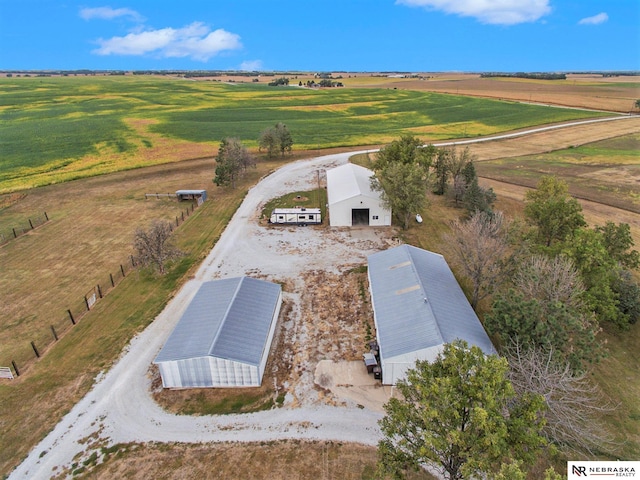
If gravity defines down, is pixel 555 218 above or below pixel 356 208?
above

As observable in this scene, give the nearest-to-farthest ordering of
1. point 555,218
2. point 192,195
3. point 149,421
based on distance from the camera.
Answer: point 149,421, point 555,218, point 192,195

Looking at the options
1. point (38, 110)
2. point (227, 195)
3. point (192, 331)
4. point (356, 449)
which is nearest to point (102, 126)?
point (38, 110)

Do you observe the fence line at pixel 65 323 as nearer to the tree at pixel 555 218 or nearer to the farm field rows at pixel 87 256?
the farm field rows at pixel 87 256

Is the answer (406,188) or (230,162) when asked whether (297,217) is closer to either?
(406,188)

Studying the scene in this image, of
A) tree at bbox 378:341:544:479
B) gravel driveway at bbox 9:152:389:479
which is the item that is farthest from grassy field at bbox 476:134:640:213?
tree at bbox 378:341:544:479

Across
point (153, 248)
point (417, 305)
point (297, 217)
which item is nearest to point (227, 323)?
point (417, 305)

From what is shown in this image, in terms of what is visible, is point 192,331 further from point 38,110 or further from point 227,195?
point 38,110

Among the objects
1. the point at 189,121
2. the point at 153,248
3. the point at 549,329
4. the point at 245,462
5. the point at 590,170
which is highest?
the point at 189,121
